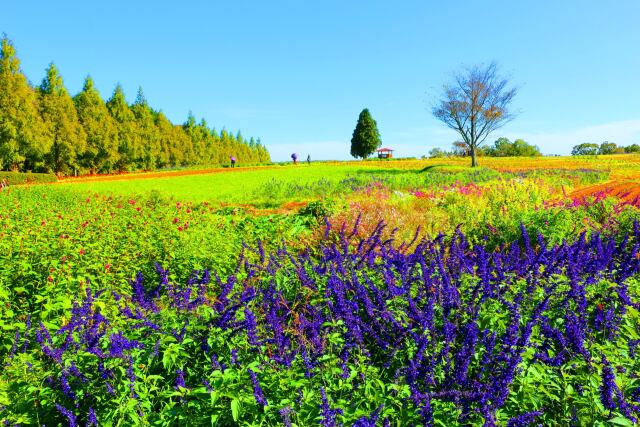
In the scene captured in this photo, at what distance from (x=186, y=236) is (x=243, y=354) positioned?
3850 millimetres

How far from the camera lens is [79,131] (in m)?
35.0

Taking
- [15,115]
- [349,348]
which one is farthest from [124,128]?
[349,348]

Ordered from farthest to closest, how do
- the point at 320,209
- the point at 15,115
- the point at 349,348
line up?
the point at 15,115, the point at 320,209, the point at 349,348

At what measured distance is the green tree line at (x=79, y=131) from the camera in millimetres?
28188

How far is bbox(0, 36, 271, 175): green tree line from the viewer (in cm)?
2819

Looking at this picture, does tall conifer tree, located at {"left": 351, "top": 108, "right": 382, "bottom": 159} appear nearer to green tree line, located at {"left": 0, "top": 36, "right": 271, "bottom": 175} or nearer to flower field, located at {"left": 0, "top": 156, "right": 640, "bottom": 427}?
green tree line, located at {"left": 0, "top": 36, "right": 271, "bottom": 175}

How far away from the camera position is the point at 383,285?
3557mm

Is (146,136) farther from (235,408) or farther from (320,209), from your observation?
(235,408)

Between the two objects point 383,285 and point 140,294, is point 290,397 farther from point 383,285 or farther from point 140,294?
point 140,294

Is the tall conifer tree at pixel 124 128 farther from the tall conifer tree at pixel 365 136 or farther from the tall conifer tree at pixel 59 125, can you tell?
the tall conifer tree at pixel 365 136

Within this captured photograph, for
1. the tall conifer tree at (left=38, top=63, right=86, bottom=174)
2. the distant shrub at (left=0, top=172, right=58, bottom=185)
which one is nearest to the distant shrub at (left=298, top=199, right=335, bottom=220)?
the distant shrub at (left=0, top=172, right=58, bottom=185)

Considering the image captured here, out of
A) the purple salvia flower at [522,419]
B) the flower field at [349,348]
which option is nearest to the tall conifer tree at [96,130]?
the flower field at [349,348]

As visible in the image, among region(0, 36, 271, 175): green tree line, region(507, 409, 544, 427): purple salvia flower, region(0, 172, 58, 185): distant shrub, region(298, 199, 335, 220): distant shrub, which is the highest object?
region(0, 36, 271, 175): green tree line

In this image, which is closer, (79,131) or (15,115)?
(15,115)
